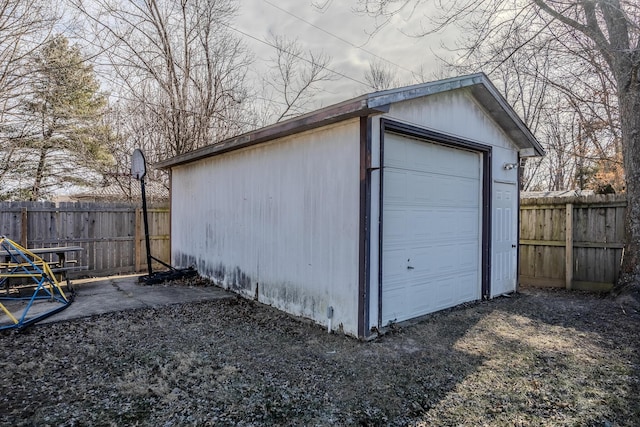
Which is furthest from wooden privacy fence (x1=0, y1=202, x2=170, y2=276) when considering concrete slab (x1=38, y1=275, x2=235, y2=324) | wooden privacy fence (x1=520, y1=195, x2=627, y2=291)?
wooden privacy fence (x1=520, y1=195, x2=627, y2=291)

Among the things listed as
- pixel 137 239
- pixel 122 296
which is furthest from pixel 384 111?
pixel 137 239

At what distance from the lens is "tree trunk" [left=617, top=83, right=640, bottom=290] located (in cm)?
584

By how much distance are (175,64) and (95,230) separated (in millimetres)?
5907

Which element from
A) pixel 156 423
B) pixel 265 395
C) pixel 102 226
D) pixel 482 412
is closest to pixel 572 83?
pixel 482 412

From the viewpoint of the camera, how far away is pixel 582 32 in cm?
645

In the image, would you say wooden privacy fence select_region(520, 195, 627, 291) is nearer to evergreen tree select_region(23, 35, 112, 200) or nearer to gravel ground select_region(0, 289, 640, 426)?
gravel ground select_region(0, 289, 640, 426)

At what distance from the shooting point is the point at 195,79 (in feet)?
37.6

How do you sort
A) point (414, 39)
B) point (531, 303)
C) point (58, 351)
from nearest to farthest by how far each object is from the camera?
point (58, 351) → point (531, 303) → point (414, 39)

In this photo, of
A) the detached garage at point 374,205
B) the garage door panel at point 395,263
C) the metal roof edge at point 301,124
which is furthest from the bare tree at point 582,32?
the garage door panel at point 395,263

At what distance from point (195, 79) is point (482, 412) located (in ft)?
38.4

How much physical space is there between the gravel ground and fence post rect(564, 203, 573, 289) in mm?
1839

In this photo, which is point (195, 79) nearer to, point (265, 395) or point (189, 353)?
point (189, 353)

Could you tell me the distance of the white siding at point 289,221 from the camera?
4246mm

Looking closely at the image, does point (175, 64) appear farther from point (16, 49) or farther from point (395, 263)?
point (395, 263)
